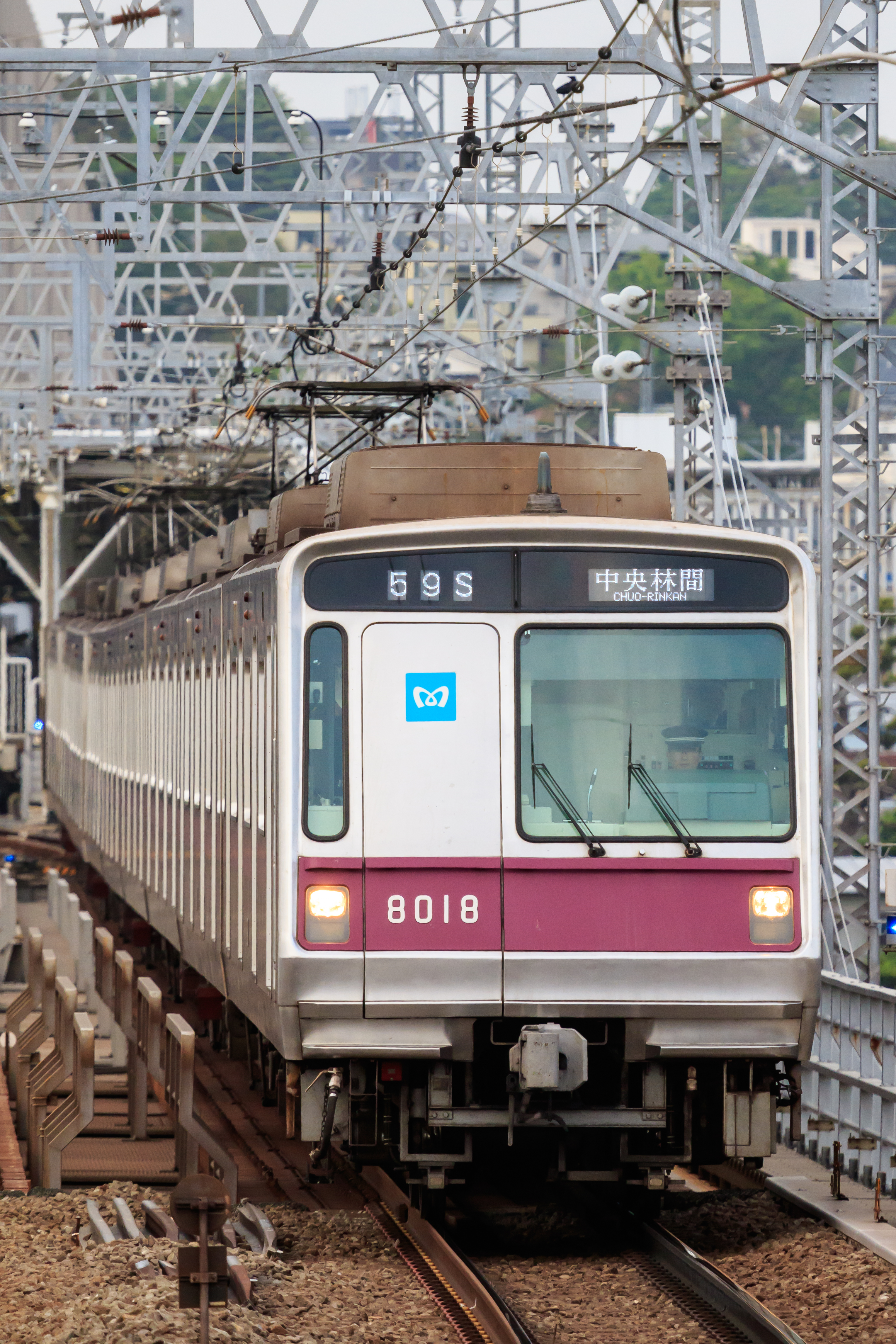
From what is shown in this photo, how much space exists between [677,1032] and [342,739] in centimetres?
158

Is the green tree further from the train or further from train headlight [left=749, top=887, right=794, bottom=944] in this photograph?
train headlight [left=749, top=887, right=794, bottom=944]

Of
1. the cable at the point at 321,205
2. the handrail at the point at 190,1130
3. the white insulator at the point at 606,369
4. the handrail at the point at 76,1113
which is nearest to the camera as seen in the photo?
the handrail at the point at 190,1130

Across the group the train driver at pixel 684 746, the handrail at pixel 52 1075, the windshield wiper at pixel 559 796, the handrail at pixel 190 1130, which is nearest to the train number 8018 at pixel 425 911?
the windshield wiper at pixel 559 796

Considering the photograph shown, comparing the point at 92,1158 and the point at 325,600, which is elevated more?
the point at 325,600

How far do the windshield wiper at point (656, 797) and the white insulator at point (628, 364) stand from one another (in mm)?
9666

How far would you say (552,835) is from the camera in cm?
788

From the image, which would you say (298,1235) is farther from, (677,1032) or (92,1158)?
(92,1158)

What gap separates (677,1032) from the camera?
781cm

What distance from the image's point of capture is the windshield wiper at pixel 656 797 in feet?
25.8

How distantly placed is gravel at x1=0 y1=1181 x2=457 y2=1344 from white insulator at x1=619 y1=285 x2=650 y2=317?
8.69 m

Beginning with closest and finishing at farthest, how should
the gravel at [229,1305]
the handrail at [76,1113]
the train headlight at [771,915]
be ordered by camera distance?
the gravel at [229,1305] → the train headlight at [771,915] → the handrail at [76,1113]

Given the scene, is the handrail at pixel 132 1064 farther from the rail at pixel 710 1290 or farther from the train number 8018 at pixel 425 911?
the rail at pixel 710 1290


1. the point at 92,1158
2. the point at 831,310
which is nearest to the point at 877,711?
the point at 831,310

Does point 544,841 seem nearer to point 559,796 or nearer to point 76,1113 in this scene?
point 559,796
